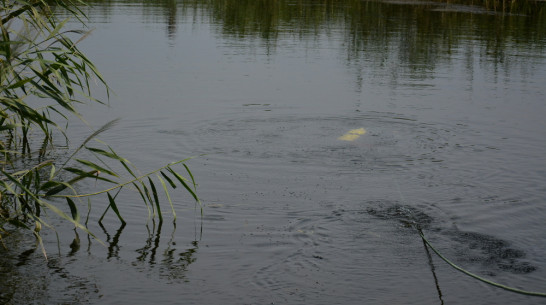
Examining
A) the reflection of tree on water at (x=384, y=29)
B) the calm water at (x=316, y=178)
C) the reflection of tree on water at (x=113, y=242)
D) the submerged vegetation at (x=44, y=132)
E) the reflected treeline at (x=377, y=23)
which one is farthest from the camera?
the reflected treeline at (x=377, y=23)

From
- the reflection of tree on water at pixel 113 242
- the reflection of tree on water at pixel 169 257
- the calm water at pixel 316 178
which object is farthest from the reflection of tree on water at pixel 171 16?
the reflection of tree on water at pixel 169 257

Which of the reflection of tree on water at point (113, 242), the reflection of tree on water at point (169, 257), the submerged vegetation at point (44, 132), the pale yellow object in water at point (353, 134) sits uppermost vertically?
the submerged vegetation at point (44, 132)

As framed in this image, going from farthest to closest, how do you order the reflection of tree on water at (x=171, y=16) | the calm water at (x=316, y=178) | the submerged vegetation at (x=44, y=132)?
the reflection of tree on water at (x=171, y=16) < the calm water at (x=316, y=178) < the submerged vegetation at (x=44, y=132)

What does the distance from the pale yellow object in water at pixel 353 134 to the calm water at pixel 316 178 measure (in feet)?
0.29

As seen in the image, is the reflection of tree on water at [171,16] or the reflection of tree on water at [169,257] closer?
the reflection of tree on water at [169,257]

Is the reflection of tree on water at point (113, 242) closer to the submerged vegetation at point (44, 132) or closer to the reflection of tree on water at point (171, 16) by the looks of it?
the submerged vegetation at point (44, 132)

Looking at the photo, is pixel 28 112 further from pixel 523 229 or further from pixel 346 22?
pixel 346 22

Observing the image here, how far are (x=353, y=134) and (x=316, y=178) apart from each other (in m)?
1.99

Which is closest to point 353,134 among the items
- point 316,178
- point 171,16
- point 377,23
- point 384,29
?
point 316,178

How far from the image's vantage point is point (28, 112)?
16.4ft

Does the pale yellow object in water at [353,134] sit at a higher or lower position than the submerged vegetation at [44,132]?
lower

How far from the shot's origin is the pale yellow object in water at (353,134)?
926 centimetres

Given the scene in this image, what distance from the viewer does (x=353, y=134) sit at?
942cm

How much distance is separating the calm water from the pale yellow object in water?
0.29 feet
